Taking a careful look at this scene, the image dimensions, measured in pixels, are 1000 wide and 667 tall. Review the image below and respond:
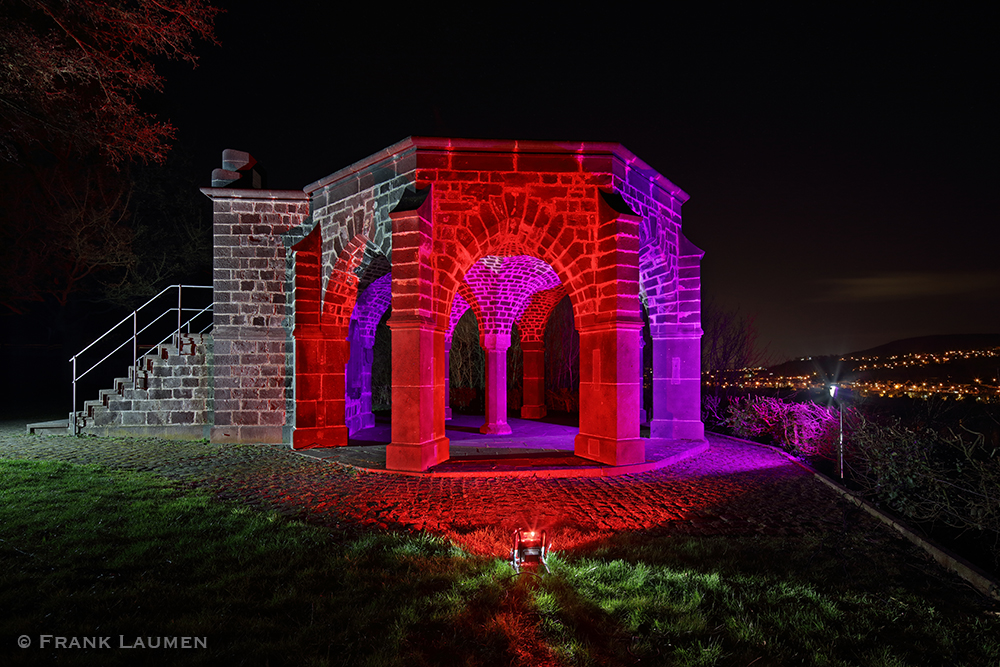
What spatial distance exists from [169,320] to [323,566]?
19715mm

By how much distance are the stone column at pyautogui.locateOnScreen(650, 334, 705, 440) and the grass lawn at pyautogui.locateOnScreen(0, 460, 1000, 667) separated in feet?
16.4

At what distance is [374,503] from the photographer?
17.7 feet

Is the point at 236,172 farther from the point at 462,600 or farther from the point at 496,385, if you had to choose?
the point at 462,600

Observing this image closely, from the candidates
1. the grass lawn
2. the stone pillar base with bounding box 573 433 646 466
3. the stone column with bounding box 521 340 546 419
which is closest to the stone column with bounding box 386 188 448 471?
the stone pillar base with bounding box 573 433 646 466

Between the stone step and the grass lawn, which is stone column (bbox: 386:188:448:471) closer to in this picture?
the grass lawn

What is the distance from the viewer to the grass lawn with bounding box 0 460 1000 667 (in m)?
2.56

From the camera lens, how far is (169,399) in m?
10.2

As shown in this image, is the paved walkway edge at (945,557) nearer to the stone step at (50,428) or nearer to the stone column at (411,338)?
the stone column at (411,338)

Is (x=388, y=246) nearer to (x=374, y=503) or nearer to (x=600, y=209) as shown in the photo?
(x=600, y=209)

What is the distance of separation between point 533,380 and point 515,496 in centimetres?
848

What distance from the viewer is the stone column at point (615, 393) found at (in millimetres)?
7152

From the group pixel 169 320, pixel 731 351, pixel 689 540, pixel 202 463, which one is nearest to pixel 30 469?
pixel 202 463

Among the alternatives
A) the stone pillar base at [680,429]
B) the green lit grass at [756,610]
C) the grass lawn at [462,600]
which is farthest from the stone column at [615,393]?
the green lit grass at [756,610]

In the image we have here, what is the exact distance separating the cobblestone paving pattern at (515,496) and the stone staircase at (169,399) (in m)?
1.76
